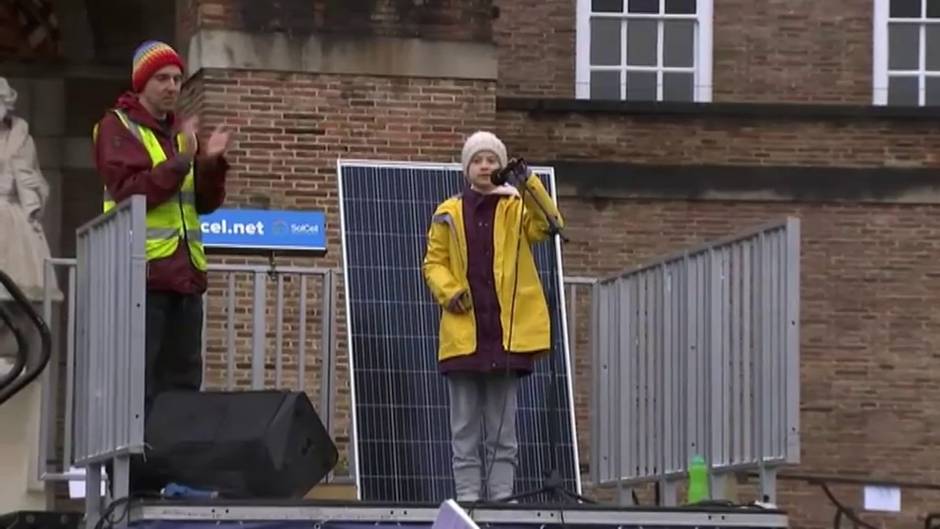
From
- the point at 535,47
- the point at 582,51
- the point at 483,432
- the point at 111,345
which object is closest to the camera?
the point at 111,345

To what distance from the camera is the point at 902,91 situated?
21922 mm

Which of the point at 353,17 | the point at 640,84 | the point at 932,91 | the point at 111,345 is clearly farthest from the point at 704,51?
the point at 111,345

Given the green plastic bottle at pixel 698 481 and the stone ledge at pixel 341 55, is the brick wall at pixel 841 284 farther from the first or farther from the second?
the green plastic bottle at pixel 698 481

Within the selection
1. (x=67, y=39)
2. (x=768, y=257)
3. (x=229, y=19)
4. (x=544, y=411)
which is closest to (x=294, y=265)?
(x=229, y=19)

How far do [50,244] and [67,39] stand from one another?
174 centimetres

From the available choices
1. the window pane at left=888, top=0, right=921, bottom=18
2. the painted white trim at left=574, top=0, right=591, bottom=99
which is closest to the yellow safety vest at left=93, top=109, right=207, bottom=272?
the painted white trim at left=574, top=0, right=591, bottom=99

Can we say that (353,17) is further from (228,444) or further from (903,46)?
(228,444)

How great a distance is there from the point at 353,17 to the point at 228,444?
7292 millimetres

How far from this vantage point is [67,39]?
64.4 feet

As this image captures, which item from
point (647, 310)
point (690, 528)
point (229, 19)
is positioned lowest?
point (690, 528)

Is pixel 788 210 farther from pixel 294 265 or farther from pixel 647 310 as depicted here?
pixel 647 310

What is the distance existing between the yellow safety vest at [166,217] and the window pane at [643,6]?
11668 millimetres

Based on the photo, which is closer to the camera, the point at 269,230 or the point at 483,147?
→ the point at 483,147

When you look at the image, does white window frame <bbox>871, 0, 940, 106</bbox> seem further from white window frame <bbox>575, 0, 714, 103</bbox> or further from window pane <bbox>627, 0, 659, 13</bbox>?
window pane <bbox>627, 0, 659, 13</bbox>
